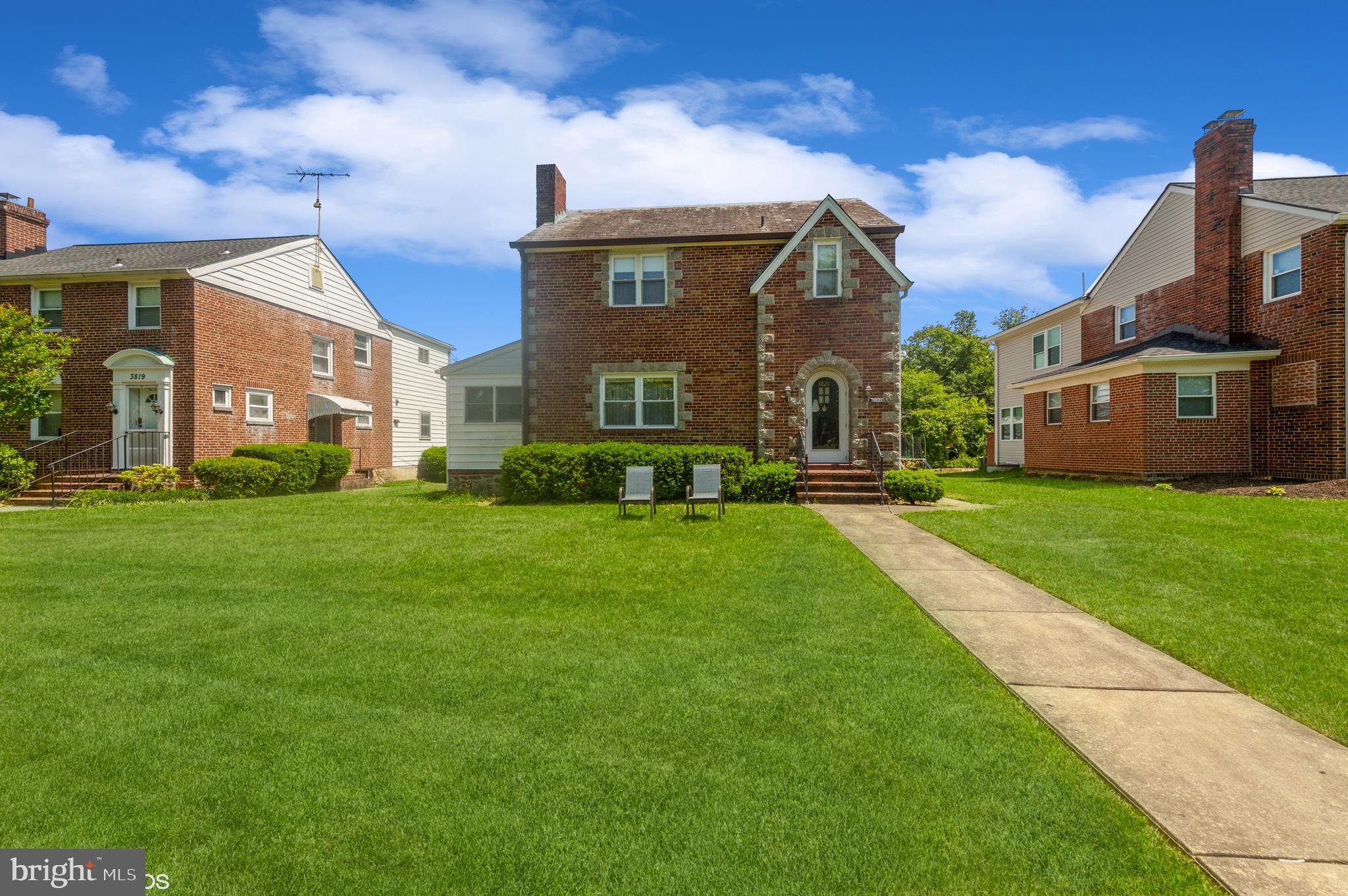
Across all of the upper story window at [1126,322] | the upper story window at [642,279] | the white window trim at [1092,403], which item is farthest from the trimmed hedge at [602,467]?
the upper story window at [1126,322]

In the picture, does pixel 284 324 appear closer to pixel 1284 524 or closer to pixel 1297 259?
pixel 1284 524

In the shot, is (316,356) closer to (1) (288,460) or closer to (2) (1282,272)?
(1) (288,460)

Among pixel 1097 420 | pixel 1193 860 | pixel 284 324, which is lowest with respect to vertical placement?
pixel 1193 860

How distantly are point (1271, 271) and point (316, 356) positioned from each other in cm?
3087

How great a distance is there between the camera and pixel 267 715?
13.6 feet

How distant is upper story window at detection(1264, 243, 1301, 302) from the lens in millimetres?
17312

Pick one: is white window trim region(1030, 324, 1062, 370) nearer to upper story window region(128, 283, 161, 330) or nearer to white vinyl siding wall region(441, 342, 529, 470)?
white vinyl siding wall region(441, 342, 529, 470)

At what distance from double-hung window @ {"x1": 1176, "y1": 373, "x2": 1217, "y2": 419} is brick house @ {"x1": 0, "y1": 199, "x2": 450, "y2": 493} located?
1070 inches

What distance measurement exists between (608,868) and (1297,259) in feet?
74.6

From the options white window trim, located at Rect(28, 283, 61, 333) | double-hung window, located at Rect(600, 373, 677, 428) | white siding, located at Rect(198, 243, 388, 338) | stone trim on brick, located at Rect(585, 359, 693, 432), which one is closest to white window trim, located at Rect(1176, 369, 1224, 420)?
stone trim on brick, located at Rect(585, 359, 693, 432)

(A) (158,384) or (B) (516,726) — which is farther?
(A) (158,384)

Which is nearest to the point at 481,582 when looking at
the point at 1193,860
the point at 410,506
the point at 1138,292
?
the point at 1193,860

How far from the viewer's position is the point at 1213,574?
766cm

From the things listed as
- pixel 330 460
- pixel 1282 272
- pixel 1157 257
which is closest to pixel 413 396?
pixel 330 460
